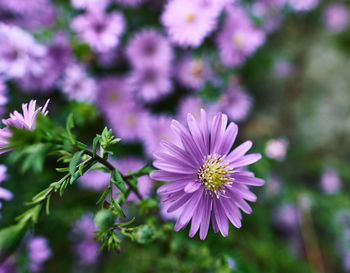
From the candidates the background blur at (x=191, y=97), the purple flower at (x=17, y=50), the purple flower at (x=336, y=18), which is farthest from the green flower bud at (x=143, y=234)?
the purple flower at (x=336, y=18)

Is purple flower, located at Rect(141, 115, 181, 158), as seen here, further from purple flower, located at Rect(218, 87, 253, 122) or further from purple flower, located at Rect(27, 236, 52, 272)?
purple flower, located at Rect(27, 236, 52, 272)

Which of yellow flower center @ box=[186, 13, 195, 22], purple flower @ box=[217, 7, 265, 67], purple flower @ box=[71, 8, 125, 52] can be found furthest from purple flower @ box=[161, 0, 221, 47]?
purple flower @ box=[71, 8, 125, 52]

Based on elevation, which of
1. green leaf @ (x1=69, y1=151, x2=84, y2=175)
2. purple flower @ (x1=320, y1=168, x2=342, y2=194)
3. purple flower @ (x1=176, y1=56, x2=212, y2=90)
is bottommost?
green leaf @ (x1=69, y1=151, x2=84, y2=175)

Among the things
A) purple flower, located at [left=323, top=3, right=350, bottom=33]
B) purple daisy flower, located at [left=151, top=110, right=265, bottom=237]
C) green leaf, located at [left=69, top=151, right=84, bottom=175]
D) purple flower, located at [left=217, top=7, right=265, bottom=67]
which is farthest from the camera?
purple flower, located at [left=323, top=3, right=350, bottom=33]

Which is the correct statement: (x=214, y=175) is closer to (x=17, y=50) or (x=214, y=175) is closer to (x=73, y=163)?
(x=73, y=163)

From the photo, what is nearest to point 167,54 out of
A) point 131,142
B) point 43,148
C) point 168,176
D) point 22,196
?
point 131,142

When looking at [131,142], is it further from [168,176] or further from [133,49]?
[168,176]

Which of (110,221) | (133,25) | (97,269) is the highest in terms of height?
(133,25)

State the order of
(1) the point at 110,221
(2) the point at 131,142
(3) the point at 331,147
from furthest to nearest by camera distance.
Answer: (3) the point at 331,147 → (2) the point at 131,142 → (1) the point at 110,221
